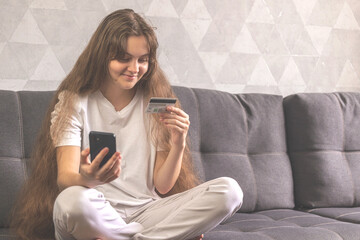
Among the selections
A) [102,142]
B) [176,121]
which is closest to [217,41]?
[176,121]

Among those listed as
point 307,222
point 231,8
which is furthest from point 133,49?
point 231,8

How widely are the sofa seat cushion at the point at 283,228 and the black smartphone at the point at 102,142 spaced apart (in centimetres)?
52

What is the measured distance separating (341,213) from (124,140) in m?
1.06

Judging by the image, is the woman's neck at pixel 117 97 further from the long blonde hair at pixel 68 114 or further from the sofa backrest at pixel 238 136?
the sofa backrest at pixel 238 136

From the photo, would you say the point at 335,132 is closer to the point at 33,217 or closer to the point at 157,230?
the point at 157,230

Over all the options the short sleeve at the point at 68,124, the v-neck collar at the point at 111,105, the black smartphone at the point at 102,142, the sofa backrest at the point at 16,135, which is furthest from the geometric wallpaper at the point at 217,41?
the black smartphone at the point at 102,142

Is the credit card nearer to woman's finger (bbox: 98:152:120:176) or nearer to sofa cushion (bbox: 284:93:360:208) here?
woman's finger (bbox: 98:152:120:176)

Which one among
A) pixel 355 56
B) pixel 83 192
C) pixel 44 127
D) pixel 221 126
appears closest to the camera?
pixel 83 192

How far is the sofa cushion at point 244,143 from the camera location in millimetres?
2318

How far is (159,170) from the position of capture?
189 centimetres

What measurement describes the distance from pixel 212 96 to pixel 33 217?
0.99 m

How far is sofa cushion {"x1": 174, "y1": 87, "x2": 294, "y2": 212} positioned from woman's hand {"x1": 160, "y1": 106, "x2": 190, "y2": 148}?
473 millimetres

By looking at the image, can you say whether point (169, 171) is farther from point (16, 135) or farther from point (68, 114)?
point (16, 135)

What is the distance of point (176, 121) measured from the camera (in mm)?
1764
